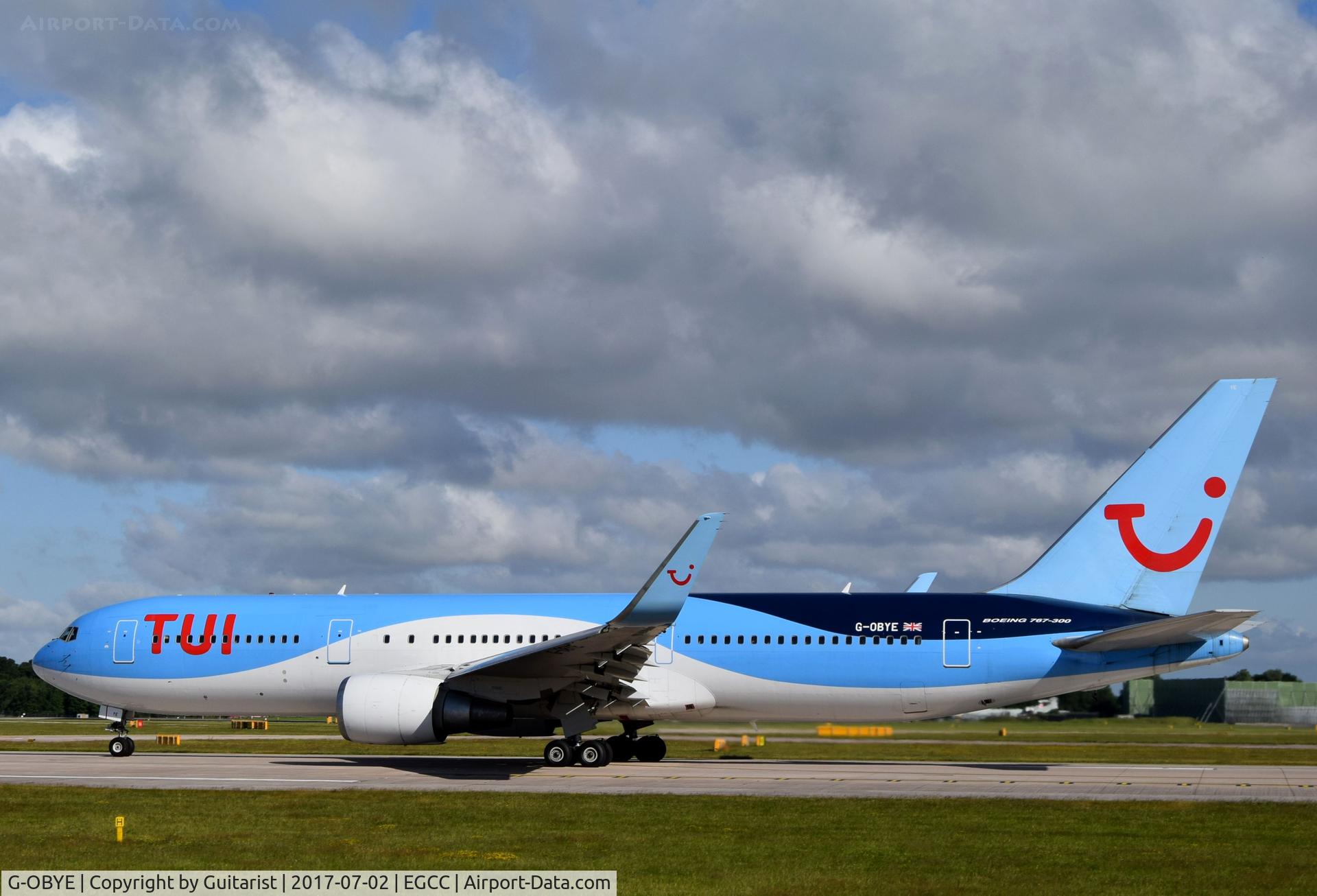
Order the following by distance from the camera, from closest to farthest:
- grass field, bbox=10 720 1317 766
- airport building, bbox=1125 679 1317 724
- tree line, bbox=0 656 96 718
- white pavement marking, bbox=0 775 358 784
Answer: white pavement marking, bbox=0 775 358 784 < grass field, bbox=10 720 1317 766 < airport building, bbox=1125 679 1317 724 < tree line, bbox=0 656 96 718

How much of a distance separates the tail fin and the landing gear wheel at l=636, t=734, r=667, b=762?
31.9 feet

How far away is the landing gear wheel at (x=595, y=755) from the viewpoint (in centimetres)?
2650

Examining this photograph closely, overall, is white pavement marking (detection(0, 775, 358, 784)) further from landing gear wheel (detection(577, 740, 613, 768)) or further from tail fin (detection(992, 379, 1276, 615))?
tail fin (detection(992, 379, 1276, 615))

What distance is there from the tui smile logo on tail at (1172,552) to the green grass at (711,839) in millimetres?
9106

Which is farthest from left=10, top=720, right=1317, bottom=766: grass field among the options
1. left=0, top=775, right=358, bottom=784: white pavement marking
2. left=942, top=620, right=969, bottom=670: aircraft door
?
left=0, top=775, right=358, bottom=784: white pavement marking

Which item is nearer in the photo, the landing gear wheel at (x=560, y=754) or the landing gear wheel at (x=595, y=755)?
the landing gear wheel at (x=595, y=755)

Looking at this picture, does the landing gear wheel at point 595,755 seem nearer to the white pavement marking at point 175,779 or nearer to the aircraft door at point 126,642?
the white pavement marking at point 175,779

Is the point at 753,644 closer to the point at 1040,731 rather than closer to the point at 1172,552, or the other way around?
the point at 1172,552

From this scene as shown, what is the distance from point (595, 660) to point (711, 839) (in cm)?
1084

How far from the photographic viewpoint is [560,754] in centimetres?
2683

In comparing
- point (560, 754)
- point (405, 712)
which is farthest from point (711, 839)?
point (560, 754)

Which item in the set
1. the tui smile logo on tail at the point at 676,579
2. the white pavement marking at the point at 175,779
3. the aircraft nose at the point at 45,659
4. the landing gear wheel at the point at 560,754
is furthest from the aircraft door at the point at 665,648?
the aircraft nose at the point at 45,659

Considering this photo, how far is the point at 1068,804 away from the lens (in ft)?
63.8

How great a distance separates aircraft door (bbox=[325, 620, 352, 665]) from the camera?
98.8 feet
